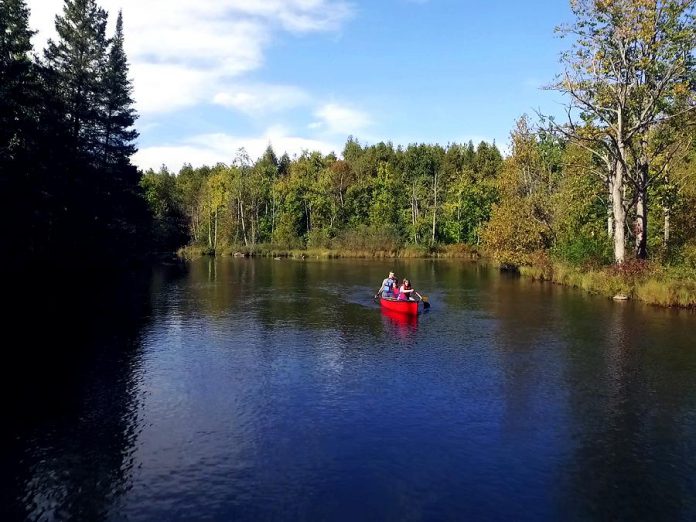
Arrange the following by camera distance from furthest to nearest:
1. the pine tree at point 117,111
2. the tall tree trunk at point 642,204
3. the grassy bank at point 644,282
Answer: the pine tree at point 117,111 < the tall tree trunk at point 642,204 < the grassy bank at point 644,282

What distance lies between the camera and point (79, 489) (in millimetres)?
10703

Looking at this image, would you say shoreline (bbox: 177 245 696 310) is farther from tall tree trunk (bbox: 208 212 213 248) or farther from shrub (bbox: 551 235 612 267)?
tall tree trunk (bbox: 208 212 213 248)

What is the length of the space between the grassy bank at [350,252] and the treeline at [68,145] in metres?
26.9

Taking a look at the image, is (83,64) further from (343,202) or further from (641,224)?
(343,202)

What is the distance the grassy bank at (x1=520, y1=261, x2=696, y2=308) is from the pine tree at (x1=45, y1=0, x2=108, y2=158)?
4160 centimetres

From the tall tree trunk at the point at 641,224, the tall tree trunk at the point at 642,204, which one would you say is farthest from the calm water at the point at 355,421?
the tall tree trunk at the point at 642,204

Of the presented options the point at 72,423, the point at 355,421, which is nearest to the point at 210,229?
the point at 72,423

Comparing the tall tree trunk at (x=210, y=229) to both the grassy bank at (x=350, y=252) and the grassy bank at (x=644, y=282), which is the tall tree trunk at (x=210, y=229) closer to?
the grassy bank at (x=350, y=252)

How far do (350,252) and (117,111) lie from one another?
39430mm

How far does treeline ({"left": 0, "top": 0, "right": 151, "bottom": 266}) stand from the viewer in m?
31.2

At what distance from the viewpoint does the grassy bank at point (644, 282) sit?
31719 millimetres

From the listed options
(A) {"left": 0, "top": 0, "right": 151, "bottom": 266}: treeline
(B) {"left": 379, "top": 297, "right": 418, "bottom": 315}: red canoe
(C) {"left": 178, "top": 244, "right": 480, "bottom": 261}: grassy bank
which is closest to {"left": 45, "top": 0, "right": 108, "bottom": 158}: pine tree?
(A) {"left": 0, "top": 0, "right": 151, "bottom": 266}: treeline

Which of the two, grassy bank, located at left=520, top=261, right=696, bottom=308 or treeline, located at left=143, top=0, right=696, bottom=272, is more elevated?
treeline, located at left=143, top=0, right=696, bottom=272

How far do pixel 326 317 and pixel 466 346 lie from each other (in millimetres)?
8962
